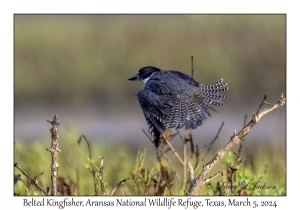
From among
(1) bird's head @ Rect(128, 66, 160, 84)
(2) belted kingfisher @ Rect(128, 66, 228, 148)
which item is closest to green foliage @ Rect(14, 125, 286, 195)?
(2) belted kingfisher @ Rect(128, 66, 228, 148)

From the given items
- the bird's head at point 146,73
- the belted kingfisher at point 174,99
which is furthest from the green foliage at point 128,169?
the bird's head at point 146,73

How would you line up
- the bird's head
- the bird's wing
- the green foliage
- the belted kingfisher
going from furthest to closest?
the bird's head
the belted kingfisher
the bird's wing
the green foliage

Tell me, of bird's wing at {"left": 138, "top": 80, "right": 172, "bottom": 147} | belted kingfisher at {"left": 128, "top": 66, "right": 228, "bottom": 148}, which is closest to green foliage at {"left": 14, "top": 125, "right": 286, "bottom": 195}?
bird's wing at {"left": 138, "top": 80, "right": 172, "bottom": 147}

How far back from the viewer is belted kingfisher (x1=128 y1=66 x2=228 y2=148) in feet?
15.4

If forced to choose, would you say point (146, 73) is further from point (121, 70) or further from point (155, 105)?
point (121, 70)

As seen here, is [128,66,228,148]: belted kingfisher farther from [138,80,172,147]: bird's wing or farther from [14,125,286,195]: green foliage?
[14,125,286,195]: green foliage

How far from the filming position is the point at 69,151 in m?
5.20

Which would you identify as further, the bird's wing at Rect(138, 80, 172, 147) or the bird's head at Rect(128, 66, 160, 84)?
the bird's head at Rect(128, 66, 160, 84)

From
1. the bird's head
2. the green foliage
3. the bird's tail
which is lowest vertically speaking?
the green foliage

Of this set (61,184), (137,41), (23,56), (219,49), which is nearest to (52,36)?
(23,56)

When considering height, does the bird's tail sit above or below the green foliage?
above

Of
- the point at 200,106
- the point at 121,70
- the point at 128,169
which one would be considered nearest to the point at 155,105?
the point at 200,106

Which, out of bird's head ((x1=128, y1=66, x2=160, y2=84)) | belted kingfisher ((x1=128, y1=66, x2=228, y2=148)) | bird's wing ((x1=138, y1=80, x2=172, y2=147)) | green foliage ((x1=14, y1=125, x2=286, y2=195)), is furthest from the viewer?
bird's head ((x1=128, y1=66, x2=160, y2=84))

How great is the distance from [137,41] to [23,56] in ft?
5.12
